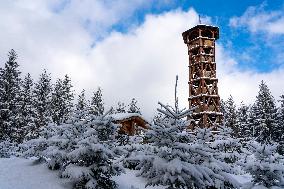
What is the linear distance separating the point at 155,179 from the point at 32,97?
43.5 metres

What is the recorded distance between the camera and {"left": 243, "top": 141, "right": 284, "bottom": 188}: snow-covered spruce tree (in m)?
12.2

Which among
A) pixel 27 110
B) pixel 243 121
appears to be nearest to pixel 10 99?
pixel 27 110

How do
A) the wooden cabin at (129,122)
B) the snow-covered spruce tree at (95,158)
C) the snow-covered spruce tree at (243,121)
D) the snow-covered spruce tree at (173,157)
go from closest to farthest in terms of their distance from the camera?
the snow-covered spruce tree at (173,157) < the snow-covered spruce tree at (95,158) < the wooden cabin at (129,122) < the snow-covered spruce tree at (243,121)

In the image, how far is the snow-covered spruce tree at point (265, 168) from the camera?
1220 cm

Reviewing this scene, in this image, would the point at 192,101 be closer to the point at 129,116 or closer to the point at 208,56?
the point at 208,56

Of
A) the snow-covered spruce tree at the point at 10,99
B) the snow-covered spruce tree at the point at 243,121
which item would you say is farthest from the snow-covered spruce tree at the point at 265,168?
the snow-covered spruce tree at the point at 243,121

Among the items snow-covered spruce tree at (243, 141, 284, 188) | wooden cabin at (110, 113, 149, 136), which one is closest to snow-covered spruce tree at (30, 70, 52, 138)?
wooden cabin at (110, 113, 149, 136)

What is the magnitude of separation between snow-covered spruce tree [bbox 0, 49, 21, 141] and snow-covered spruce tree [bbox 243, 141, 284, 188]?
2946cm

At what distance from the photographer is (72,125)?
48.7ft

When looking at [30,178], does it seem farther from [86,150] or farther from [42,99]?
[42,99]

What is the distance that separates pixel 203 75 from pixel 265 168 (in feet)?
92.8

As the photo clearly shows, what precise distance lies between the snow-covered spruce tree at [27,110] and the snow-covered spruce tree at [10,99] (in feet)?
5.76

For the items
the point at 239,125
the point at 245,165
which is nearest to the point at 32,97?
the point at 239,125

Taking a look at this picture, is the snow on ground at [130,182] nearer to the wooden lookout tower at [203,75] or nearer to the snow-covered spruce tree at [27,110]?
the wooden lookout tower at [203,75]
